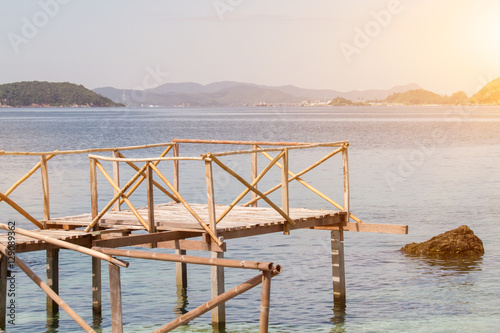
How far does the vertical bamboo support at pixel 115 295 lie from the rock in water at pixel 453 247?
→ 509 inches

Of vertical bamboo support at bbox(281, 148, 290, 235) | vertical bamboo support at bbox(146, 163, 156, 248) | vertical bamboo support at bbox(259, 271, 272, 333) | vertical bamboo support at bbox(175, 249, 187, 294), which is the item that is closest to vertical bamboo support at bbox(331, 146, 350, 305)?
vertical bamboo support at bbox(281, 148, 290, 235)

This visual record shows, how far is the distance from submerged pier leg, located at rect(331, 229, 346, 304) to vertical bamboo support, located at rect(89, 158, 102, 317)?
473 centimetres

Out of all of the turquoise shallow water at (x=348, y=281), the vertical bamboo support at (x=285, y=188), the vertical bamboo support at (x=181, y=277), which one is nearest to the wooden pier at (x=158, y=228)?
the vertical bamboo support at (x=285, y=188)

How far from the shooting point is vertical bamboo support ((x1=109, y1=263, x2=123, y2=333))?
35.3 feet

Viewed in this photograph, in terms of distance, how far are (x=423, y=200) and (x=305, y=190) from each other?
18.5 ft

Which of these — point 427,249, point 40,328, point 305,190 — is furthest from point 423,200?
point 40,328

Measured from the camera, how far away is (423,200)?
123 feet

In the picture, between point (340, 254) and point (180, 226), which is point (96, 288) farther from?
point (340, 254)

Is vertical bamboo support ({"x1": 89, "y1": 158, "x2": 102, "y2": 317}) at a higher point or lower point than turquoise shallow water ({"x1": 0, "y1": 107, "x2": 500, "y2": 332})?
higher

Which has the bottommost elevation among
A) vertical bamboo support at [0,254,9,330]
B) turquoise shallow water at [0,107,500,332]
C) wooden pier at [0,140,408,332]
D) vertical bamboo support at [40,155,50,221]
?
turquoise shallow water at [0,107,500,332]

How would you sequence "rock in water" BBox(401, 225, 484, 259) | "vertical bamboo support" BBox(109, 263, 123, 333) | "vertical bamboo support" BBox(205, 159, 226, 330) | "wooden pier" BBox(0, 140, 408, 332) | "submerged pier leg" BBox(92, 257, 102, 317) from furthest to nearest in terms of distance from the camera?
"rock in water" BBox(401, 225, 484, 259) → "submerged pier leg" BBox(92, 257, 102, 317) → "vertical bamboo support" BBox(205, 159, 226, 330) → "wooden pier" BBox(0, 140, 408, 332) → "vertical bamboo support" BBox(109, 263, 123, 333)

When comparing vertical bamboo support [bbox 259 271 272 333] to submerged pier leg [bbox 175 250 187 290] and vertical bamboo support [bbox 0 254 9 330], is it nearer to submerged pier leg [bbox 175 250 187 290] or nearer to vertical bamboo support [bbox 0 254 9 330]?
vertical bamboo support [bbox 0 254 9 330]

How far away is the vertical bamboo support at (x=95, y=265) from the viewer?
14.1 m

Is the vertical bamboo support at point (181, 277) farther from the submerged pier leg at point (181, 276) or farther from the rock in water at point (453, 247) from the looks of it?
the rock in water at point (453, 247)
